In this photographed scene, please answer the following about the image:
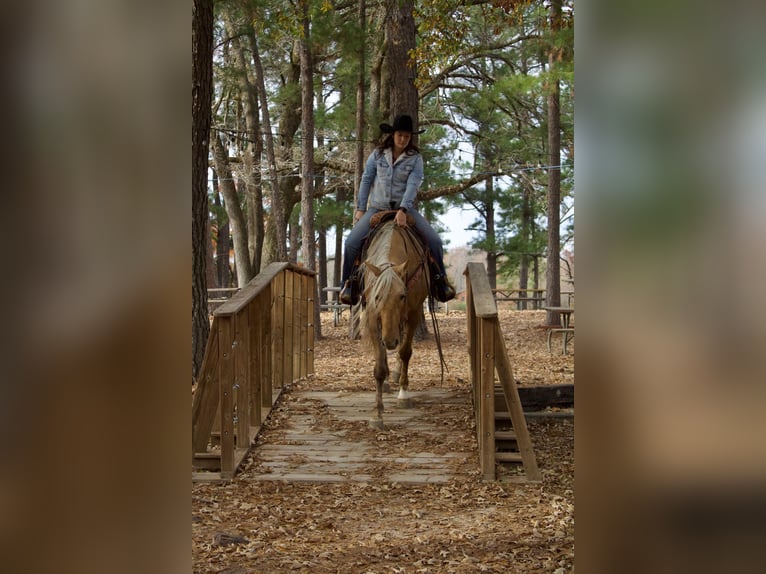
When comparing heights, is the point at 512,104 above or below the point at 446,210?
above

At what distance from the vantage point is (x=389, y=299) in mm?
5855

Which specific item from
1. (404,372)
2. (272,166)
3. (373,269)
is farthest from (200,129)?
(272,166)

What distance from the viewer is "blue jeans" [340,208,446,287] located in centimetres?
698

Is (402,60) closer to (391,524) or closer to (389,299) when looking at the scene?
(389,299)

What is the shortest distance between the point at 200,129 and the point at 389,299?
3283 millimetres

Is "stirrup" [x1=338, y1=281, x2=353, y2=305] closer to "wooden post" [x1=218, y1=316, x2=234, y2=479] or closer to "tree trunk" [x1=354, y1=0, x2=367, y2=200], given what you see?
"wooden post" [x1=218, y1=316, x2=234, y2=479]

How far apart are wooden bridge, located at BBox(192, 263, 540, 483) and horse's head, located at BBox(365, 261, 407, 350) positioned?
0.61 metres

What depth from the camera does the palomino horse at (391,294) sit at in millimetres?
5867
